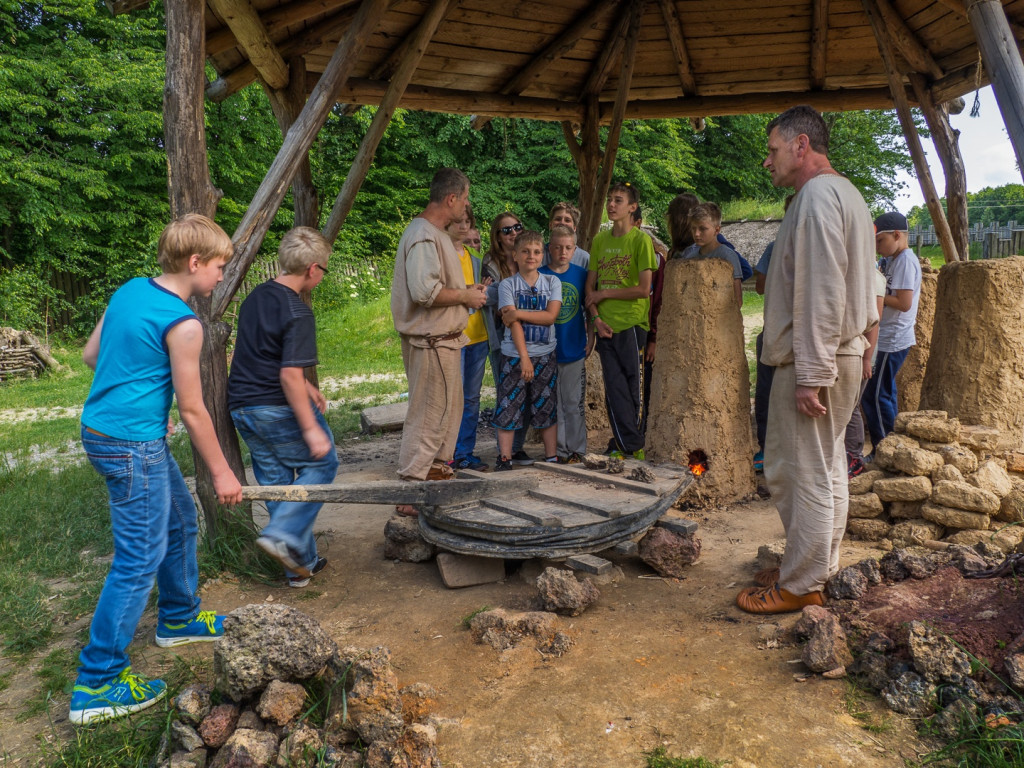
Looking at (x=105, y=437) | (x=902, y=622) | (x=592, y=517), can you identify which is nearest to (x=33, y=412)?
(x=105, y=437)

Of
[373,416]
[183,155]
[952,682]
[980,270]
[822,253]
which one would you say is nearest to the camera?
[952,682]

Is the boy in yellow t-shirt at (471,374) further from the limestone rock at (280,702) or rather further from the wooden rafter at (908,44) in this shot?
the wooden rafter at (908,44)

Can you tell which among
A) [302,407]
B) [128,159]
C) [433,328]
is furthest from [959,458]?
[128,159]

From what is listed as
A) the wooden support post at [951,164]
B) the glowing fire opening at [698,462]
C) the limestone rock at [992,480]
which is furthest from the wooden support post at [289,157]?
the wooden support post at [951,164]

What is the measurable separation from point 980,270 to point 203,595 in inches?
205

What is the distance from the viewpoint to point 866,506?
13.9 ft

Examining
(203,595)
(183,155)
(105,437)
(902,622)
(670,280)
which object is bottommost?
(203,595)

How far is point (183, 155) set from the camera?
→ 3.99m

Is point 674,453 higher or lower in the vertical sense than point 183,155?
lower

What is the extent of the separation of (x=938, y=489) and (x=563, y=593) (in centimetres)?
228

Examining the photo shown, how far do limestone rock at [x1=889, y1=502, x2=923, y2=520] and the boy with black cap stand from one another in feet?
4.47

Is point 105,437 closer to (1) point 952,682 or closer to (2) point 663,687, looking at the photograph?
(2) point 663,687

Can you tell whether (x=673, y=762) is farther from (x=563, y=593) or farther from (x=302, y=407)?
(x=302, y=407)

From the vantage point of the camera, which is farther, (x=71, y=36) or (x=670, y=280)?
(x=71, y=36)
